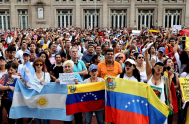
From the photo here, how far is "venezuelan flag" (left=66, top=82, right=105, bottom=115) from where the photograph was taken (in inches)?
214

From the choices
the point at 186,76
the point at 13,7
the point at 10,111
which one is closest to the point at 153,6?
the point at 13,7

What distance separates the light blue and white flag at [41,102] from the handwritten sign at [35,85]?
0.15m

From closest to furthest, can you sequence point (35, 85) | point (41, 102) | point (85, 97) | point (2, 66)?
point (85, 97) → point (35, 85) → point (41, 102) → point (2, 66)

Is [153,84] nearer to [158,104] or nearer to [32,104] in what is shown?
[158,104]

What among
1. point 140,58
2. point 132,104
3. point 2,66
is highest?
point 140,58

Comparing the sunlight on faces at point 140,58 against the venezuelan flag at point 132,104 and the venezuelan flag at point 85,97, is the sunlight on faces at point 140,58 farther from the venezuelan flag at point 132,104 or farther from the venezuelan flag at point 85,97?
the venezuelan flag at point 85,97

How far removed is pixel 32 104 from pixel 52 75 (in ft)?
3.43

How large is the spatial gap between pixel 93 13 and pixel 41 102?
28.6 meters

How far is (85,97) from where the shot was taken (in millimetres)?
5484

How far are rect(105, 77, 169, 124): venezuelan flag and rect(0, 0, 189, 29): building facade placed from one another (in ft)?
90.3

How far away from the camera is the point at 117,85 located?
5.20m

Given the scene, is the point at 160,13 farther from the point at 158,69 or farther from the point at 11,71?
the point at 11,71

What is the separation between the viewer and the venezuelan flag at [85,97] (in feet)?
17.8

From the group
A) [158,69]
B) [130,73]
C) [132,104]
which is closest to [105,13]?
[130,73]
